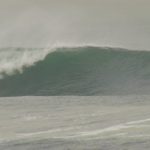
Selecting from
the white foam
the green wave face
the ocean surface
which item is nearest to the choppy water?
the ocean surface

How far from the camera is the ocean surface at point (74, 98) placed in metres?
9.09

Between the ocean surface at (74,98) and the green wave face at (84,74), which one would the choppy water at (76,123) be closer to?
the ocean surface at (74,98)

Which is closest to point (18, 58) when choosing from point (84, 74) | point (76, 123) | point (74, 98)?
point (84, 74)

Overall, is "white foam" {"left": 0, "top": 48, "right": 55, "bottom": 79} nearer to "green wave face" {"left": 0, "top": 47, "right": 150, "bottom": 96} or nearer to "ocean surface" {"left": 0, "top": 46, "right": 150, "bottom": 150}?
"ocean surface" {"left": 0, "top": 46, "right": 150, "bottom": 150}

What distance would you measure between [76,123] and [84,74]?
705 centimetres

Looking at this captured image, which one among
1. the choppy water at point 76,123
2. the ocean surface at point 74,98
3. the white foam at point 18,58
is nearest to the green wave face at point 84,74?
the ocean surface at point 74,98

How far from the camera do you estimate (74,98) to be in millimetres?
15719

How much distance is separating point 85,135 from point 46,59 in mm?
9757

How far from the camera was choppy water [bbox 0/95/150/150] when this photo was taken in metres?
8.73

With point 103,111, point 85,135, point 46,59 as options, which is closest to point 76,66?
point 46,59

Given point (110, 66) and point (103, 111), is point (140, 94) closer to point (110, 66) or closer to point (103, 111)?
point (110, 66)

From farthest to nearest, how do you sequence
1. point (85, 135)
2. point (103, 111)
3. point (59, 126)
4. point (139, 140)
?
point (103, 111) < point (59, 126) < point (85, 135) < point (139, 140)

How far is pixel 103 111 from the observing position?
12.4 m

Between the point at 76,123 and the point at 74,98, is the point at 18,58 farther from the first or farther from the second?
the point at 76,123
